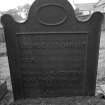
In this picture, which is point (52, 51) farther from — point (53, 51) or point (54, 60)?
point (54, 60)

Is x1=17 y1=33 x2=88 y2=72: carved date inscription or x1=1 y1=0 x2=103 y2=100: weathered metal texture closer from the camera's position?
x1=1 y1=0 x2=103 y2=100: weathered metal texture

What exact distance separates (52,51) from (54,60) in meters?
0.16

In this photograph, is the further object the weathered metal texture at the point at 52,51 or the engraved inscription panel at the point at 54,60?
the engraved inscription panel at the point at 54,60

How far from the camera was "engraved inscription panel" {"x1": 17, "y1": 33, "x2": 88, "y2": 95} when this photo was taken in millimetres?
2283

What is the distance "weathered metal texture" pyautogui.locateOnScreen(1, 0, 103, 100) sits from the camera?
2.17 meters

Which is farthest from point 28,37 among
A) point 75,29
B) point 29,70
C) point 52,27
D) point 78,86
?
point 78,86

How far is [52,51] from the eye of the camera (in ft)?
7.68

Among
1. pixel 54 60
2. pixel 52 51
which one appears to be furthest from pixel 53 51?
pixel 54 60

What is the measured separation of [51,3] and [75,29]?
547mm

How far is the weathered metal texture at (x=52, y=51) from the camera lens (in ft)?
7.11

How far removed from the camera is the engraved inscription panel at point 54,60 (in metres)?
2.28

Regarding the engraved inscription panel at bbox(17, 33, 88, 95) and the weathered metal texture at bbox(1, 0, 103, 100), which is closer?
the weathered metal texture at bbox(1, 0, 103, 100)

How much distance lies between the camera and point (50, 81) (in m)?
2.46

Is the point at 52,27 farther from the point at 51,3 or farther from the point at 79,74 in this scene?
the point at 79,74
